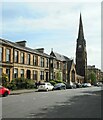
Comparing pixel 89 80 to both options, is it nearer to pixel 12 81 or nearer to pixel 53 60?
pixel 53 60

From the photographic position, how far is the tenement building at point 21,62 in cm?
4538

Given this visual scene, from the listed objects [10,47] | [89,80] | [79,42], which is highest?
[79,42]

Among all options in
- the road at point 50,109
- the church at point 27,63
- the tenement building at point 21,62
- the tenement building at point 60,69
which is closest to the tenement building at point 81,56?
the tenement building at point 60,69

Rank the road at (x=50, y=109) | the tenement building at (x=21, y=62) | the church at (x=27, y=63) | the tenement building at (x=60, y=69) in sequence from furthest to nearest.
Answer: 1. the tenement building at (x=60, y=69)
2. the church at (x=27, y=63)
3. the tenement building at (x=21, y=62)
4. the road at (x=50, y=109)

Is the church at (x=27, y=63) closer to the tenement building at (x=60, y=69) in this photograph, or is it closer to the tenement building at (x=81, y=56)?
the tenement building at (x=60, y=69)

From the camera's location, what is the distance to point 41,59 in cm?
6200

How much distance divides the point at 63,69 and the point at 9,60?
1493 inches

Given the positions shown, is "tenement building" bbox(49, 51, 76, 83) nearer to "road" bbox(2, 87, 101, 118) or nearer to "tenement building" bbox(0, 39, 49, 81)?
"tenement building" bbox(0, 39, 49, 81)

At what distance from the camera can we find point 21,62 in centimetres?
5188

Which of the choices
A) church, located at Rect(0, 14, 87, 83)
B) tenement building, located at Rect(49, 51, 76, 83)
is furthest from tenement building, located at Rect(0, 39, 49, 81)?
tenement building, located at Rect(49, 51, 76, 83)

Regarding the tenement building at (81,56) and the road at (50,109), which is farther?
the tenement building at (81,56)

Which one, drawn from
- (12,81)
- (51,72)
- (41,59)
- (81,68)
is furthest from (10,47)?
(81,68)

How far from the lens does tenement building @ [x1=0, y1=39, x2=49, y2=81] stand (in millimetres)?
45375

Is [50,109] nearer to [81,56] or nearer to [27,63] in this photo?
[27,63]
